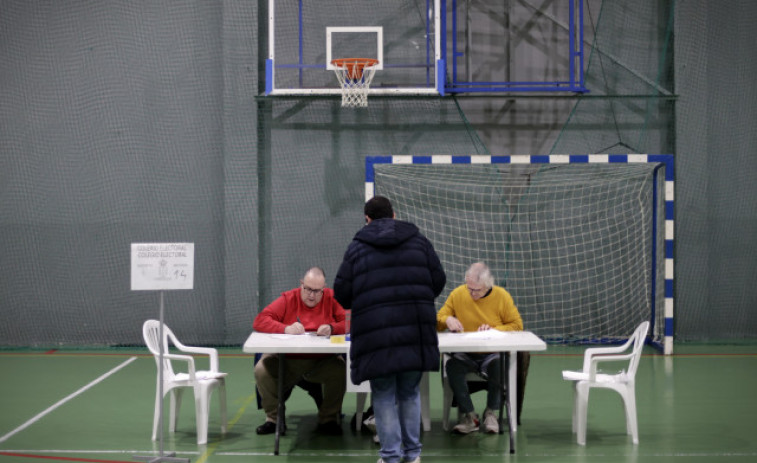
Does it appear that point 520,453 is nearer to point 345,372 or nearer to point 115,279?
point 345,372

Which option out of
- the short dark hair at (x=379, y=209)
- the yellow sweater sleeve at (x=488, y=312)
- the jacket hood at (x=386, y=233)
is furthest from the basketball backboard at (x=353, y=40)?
the jacket hood at (x=386, y=233)

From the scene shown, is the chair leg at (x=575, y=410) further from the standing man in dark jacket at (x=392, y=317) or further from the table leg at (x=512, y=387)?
the standing man in dark jacket at (x=392, y=317)

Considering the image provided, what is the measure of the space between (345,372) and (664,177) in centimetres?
568

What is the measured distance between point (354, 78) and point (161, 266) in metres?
5.34

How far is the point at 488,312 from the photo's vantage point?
6883 mm

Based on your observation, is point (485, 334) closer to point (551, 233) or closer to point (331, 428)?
point (331, 428)

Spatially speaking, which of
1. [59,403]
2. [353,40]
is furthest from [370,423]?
[353,40]

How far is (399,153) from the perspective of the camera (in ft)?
37.1

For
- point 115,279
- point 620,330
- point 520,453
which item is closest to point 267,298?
point 115,279

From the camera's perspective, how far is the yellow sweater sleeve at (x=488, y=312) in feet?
22.5

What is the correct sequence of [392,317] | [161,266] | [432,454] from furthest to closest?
[432,454] < [161,266] < [392,317]

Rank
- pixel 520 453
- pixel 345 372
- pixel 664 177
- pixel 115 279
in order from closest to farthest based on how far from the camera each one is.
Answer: pixel 520 453, pixel 345 372, pixel 664 177, pixel 115 279

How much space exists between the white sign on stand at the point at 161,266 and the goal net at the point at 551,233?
5404 mm

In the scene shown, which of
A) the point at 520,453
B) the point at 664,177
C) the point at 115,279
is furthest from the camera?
the point at 115,279
